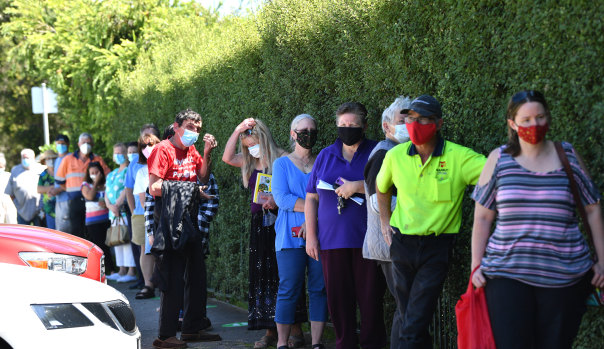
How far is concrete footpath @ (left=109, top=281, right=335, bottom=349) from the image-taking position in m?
→ 8.04

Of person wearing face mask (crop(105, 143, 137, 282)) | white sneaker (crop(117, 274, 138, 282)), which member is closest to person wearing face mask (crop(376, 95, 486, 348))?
person wearing face mask (crop(105, 143, 137, 282))

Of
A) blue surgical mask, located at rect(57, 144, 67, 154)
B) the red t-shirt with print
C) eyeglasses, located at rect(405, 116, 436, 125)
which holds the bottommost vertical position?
the red t-shirt with print

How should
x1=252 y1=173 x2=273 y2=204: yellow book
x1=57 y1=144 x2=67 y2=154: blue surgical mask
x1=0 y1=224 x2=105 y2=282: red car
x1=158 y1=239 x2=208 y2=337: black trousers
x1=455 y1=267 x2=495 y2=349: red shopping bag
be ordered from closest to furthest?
x1=455 y1=267 x2=495 y2=349: red shopping bag → x1=0 y1=224 x2=105 y2=282: red car → x1=252 y1=173 x2=273 y2=204: yellow book → x1=158 y1=239 x2=208 y2=337: black trousers → x1=57 y1=144 x2=67 y2=154: blue surgical mask

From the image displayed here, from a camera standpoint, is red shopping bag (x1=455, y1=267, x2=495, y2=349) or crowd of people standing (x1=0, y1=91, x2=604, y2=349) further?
red shopping bag (x1=455, y1=267, x2=495, y2=349)

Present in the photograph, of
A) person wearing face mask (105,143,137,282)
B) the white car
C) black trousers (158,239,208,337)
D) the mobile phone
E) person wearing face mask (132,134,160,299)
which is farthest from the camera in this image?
person wearing face mask (105,143,137,282)

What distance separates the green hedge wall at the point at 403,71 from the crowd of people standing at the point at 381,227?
312mm

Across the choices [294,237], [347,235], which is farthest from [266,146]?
[347,235]

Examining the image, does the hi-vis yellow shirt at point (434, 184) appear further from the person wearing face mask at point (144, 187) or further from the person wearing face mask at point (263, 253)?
the person wearing face mask at point (144, 187)

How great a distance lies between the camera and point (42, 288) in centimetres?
491

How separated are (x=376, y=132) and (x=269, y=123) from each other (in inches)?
89.4

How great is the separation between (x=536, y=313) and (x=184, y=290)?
14.7 ft

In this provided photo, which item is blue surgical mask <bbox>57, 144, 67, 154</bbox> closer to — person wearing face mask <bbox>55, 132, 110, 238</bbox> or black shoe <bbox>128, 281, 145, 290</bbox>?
person wearing face mask <bbox>55, 132, 110, 238</bbox>

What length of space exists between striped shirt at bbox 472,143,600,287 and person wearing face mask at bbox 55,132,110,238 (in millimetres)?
10675

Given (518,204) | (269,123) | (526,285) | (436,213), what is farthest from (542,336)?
(269,123)
